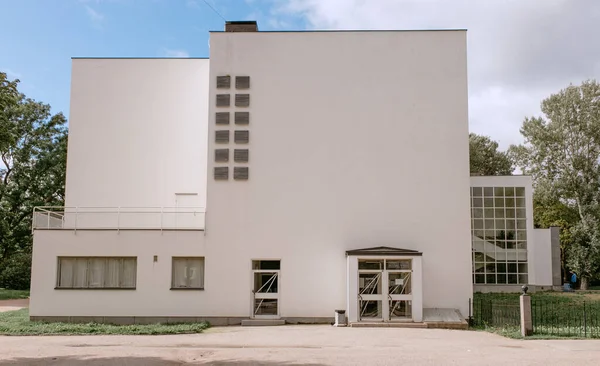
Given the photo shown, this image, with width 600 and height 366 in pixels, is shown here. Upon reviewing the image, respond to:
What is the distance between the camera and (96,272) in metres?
22.5

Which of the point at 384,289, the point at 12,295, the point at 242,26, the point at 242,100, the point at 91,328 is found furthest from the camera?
the point at 12,295

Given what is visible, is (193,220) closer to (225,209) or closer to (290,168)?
(225,209)

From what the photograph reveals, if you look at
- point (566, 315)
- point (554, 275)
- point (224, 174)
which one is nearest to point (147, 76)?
point (224, 174)

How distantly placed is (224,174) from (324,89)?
491 cm

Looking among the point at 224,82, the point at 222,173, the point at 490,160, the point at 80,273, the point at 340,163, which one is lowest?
the point at 80,273

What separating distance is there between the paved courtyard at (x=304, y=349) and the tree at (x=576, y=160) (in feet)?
90.7

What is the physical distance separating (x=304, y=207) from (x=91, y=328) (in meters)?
8.35

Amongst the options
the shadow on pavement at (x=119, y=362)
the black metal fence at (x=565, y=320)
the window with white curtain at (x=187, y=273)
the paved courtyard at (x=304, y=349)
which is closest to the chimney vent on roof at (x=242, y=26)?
the window with white curtain at (x=187, y=273)

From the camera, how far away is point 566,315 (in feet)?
75.9

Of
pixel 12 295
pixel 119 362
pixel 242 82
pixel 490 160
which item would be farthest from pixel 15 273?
pixel 490 160

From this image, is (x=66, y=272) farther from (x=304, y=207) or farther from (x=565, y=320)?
(x=565, y=320)

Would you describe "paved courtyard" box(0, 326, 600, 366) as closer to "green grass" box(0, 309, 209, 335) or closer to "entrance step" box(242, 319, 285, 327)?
"green grass" box(0, 309, 209, 335)

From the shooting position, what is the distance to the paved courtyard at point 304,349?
44.0ft

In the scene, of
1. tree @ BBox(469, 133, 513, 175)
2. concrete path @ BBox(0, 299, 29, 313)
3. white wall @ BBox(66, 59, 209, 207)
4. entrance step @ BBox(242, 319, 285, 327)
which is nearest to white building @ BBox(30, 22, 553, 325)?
entrance step @ BBox(242, 319, 285, 327)
